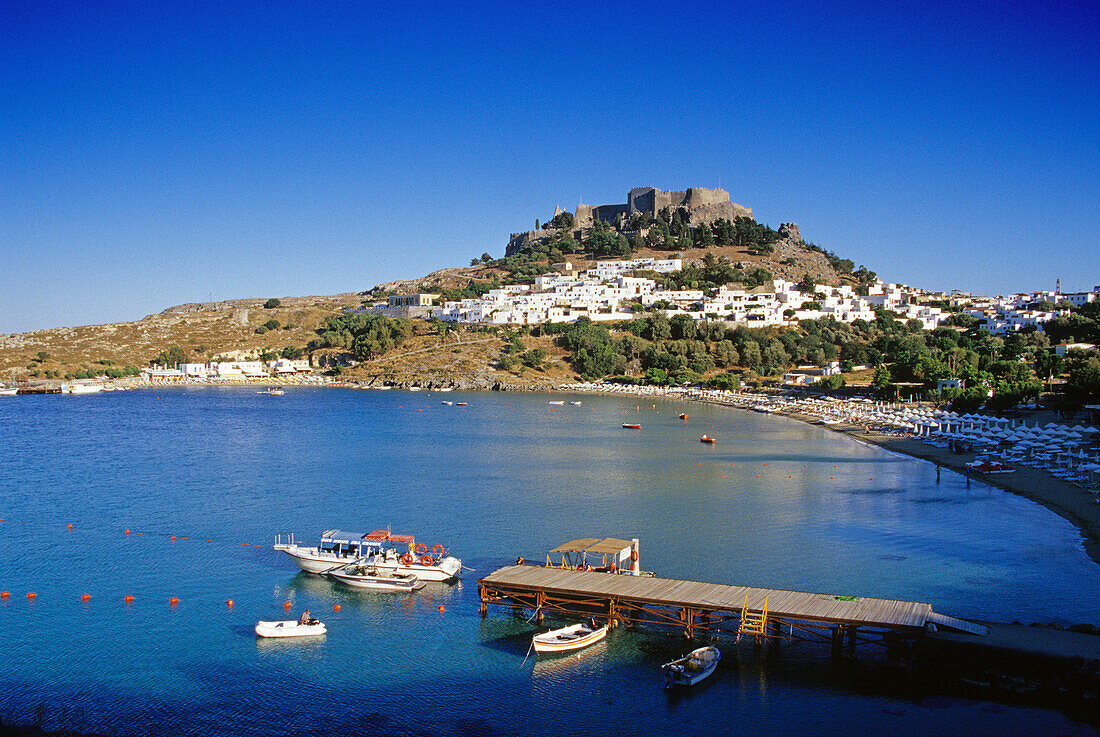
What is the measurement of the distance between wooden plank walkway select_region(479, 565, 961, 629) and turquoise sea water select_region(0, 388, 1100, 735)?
3.00ft

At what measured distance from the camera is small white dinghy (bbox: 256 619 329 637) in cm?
1817

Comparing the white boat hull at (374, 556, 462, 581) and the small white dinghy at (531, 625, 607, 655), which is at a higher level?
the white boat hull at (374, 556, 462, 581)

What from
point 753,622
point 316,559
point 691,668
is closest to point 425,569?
point 316,559

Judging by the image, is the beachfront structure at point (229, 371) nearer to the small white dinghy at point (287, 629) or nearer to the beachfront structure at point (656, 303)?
the beachfront structure at point (656, 303)

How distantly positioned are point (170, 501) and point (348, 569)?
48.1 feet

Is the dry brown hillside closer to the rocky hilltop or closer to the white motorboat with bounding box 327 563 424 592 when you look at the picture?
the rocky hilltop

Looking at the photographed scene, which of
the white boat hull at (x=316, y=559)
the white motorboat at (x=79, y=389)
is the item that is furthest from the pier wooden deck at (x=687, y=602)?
the white motorboat at (x=79, y=389)

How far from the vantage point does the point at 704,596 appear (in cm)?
1809

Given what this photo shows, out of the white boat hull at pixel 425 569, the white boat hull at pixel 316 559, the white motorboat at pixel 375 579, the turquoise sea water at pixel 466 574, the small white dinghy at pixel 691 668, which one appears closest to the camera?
the turquoise sea water at pixel 466 574

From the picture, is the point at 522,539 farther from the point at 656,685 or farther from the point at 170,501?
the point at 170,501

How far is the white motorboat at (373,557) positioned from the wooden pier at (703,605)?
2.35 meters

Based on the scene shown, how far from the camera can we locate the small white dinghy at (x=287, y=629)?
59.6 ft

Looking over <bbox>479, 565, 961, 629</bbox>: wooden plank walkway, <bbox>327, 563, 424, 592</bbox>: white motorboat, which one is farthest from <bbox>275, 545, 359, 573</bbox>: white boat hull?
<bbox>479, 565, 961, 629</bbox>: wooden plank walkway

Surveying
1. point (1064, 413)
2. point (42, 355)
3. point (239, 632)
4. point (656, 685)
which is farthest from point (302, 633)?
point (42, 355)
